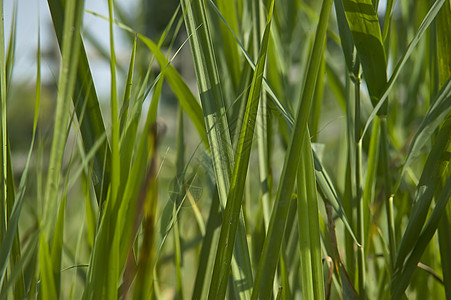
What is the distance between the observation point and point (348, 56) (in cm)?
25

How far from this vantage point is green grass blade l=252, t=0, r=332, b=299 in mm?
169

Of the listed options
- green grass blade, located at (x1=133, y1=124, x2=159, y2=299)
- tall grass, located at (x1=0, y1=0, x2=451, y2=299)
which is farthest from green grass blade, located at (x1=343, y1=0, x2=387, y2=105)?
green grass blade, located at (x1=133, y1=124, x2=159, y2=299)

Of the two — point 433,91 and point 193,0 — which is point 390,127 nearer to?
point 433,91

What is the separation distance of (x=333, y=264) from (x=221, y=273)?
0.10 meters

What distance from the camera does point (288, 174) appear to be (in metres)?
0.18

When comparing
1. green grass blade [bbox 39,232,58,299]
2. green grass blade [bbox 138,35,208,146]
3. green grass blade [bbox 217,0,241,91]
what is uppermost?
green grass blade [bbox 217,0,241,91]

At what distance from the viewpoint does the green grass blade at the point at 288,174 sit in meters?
0.17

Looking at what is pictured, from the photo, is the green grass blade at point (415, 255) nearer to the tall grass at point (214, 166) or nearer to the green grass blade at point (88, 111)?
the tall grass at point (214, 166)

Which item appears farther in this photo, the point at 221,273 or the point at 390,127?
the point at 390,127

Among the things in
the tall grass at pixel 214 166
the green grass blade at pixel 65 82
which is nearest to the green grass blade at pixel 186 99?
the tall grass at pixel 214 166

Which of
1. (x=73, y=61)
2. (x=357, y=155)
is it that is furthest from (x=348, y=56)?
(x=73, y=61)

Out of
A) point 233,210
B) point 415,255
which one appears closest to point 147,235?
point 233,210

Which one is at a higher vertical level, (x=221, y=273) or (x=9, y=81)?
(x=9, y=81)

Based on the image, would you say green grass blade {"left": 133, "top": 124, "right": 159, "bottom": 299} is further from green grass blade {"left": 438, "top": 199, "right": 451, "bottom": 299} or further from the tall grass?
green grass blade {"left": 438, "top": 199, "right": 451, "bottom": 299}
